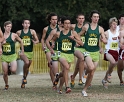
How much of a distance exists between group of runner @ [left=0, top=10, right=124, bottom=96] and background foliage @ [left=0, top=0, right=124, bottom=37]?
846 inches

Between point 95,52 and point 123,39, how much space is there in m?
1.07

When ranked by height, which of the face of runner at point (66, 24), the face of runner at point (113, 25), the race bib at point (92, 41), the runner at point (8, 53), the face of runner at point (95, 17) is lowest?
the runner at point (8, 53)

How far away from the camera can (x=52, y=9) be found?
134 ft

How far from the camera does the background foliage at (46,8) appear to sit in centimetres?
3981

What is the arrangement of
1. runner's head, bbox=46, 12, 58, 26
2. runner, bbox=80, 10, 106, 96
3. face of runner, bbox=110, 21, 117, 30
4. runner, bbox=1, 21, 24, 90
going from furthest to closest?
1. runner's head, bbox=46, 12, 58, 26
2. face of runner, bbox=110, 21, 117, 30
3. runner, bbox=1, 21, 24, 90
4. runner, bbox=80, 10, 106, 96

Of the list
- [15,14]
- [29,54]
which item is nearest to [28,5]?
[15,14]

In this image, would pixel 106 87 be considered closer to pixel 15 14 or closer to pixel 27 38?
pixel 27 38

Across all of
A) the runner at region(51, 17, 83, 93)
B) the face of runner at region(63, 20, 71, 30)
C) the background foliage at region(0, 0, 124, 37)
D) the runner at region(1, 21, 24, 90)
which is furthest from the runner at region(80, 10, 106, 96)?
the background foliage at region(0, 0, 124, 37)

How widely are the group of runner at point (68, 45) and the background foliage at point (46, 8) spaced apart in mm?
21488

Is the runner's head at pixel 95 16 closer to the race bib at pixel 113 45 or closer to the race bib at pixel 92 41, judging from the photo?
the race bib at pixel 92 41

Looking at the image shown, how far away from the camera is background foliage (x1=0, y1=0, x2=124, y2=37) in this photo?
131 feet

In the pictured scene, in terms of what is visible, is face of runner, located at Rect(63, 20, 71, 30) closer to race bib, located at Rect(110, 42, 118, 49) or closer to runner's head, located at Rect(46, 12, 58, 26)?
runner's head, located at Rect(46, 12, 58, 26)

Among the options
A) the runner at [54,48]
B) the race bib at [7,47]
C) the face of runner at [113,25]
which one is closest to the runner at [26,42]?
the race bib at [7,47]

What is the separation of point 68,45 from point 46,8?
2530 centimetres
